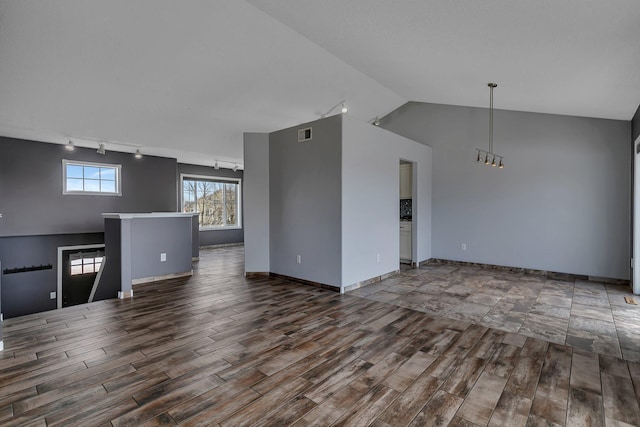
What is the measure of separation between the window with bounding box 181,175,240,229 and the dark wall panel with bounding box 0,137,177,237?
1.35 m

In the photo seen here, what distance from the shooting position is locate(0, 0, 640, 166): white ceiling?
2.72 m

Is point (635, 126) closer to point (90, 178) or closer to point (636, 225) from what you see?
point (636, 225)

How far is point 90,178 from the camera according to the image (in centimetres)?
693

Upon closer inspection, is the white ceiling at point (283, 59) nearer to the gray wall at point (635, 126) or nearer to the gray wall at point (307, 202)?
the gray wall at point (635, 126)

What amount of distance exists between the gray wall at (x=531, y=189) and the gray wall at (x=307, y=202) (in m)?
3.00

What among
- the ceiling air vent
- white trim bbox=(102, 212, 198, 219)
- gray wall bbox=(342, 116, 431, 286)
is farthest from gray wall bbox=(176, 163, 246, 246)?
gray wall bbox=(342, 116, 431, 286)

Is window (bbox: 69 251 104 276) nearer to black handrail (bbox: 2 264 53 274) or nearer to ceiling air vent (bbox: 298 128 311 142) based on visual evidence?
black handrail (bbox: 2 264 53 274)

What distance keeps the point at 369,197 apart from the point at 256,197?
188cm

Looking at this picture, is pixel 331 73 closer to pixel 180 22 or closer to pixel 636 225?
pixel 180 22

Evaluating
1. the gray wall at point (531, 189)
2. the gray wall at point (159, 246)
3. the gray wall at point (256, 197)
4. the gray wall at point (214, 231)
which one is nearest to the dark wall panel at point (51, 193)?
the gray wall at point (214, 231)

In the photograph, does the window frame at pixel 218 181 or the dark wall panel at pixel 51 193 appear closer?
the dark wall panel at pixel 51 193

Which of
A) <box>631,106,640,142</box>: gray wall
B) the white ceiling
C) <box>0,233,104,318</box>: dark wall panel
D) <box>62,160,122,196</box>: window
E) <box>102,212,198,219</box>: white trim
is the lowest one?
<box>0,233,104,318</box>: dark wall panel

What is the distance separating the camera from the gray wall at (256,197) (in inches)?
208

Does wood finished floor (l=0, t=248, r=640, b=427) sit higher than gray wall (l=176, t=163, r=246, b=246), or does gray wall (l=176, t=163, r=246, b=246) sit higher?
gray wall (l=176, t=163, r=246, b=246)
